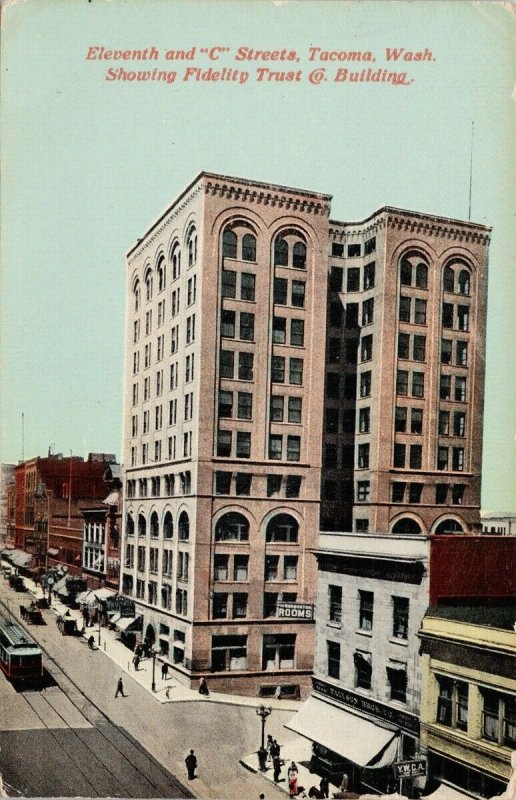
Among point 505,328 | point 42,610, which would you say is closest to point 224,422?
point 42,610

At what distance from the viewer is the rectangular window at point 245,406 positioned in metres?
30.4

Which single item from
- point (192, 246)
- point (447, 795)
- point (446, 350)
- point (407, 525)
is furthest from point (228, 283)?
point (447, 795)

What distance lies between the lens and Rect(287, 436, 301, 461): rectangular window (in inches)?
1181

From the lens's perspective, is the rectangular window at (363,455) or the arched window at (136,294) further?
the rectangular window at (363,455)

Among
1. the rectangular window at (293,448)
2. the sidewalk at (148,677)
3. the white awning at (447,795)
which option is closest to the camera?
the white awning at (447,795)

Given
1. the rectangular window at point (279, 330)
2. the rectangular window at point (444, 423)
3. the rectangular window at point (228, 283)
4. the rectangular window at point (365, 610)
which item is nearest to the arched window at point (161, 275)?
the rectangular window at point (228, 283)

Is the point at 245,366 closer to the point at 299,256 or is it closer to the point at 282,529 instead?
the point at 299,256

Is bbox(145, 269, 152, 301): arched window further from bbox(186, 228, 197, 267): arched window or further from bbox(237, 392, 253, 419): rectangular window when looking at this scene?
bbox(237, 392, 253, 419): rectangular window

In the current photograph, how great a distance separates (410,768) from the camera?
828 inches

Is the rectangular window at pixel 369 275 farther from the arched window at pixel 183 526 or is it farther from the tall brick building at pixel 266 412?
the arched window at pixel 183 526

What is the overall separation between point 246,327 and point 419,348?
6744 millimetres

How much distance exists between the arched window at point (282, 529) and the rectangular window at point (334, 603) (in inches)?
117

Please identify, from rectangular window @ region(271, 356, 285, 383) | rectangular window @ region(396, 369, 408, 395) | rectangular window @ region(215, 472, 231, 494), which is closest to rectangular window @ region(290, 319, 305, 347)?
rectangular window @ region(271, 356, 285, 383)

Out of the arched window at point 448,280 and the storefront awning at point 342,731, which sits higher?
the arched window at point 448,280
